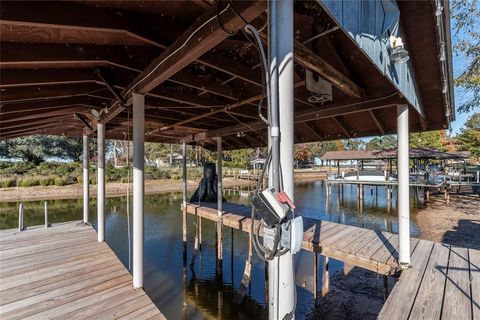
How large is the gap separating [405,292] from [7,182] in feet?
71.6

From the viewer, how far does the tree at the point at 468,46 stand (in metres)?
6.64

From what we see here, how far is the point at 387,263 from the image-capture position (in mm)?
3174

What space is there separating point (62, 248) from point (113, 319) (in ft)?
8.17

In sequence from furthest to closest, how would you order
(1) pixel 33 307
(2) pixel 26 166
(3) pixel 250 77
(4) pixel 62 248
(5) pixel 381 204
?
(2) pixel 26 166 < (5) pixel 381 204 < (4) pixel 62 248 < (3) pixel 250 77 < (1) pixel 33 307

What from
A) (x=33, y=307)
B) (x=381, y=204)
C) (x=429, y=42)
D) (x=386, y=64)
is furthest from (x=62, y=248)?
(x=381, y=204)

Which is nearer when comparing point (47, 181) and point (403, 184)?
point (403, 184)

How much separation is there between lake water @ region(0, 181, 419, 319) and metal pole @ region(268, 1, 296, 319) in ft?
14.9

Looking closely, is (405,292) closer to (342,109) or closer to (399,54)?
(342,109)

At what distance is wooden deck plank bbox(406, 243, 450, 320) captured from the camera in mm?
2174

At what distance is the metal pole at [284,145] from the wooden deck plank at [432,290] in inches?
61.8

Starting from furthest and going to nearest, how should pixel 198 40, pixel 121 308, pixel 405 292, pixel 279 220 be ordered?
pixel 405 292, pixel 121 308, pixel 198 40, pixel 279 220

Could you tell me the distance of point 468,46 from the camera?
300 inches

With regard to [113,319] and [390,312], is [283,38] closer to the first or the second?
[390,312]

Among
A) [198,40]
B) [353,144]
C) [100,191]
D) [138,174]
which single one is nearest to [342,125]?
[138,174]
